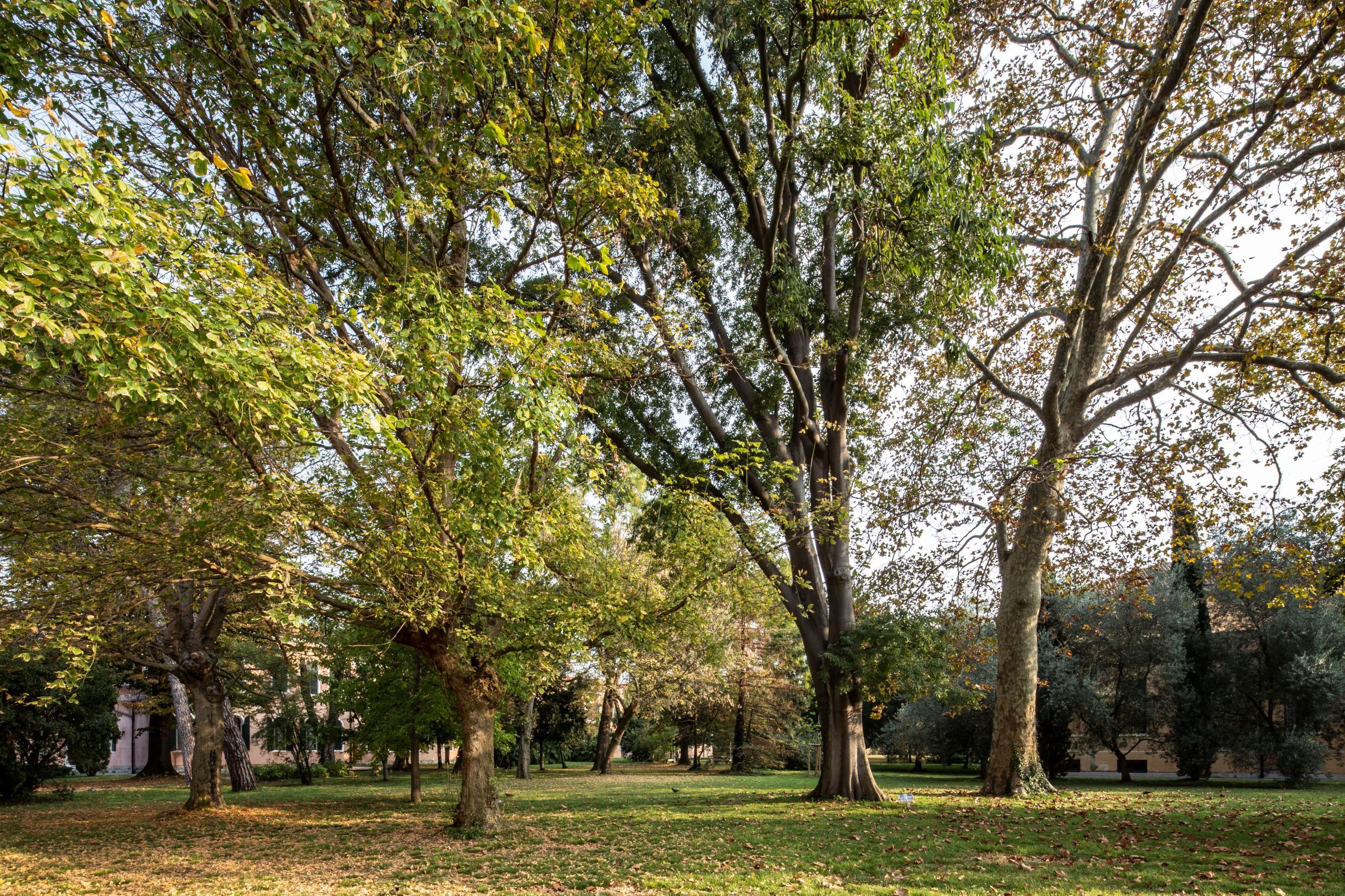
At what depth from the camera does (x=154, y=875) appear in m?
8.05

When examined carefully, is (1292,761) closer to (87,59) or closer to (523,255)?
(523,255)

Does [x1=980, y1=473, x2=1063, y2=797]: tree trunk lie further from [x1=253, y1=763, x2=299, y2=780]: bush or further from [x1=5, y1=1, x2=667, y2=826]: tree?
[x1=253, y1=763, x2=299, y2=780]: bush

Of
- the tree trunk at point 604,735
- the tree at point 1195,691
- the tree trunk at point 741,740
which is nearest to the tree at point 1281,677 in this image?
the tree at point 1195,691

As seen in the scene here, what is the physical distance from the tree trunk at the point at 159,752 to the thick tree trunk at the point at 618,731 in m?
18.1

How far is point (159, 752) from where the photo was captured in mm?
30312

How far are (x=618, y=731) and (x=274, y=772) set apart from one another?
1371cm

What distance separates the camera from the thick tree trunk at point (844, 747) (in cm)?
1394

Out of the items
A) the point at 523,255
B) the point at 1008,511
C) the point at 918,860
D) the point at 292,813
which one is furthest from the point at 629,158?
the point at 292,813

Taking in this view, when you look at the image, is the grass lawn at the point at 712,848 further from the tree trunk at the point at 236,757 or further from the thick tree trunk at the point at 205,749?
the tree trunk at the point at 236,757

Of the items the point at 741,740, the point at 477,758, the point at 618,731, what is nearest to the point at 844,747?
the point at 477,758

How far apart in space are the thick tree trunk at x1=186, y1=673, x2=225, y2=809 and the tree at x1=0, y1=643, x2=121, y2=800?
3397 mm

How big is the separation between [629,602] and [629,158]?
277 inches

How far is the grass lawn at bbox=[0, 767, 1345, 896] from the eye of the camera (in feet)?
22.9

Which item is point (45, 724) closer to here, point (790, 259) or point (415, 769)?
point (415, 769)
